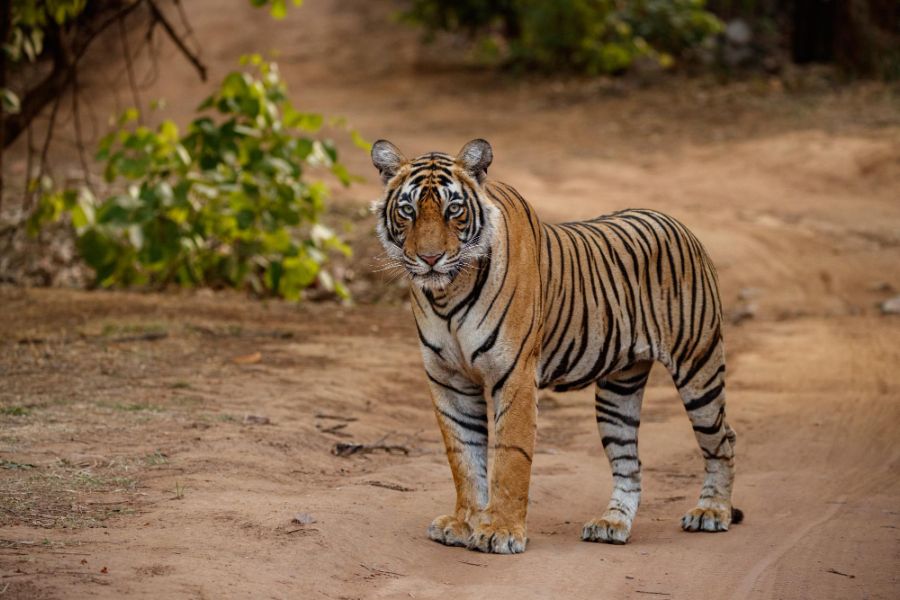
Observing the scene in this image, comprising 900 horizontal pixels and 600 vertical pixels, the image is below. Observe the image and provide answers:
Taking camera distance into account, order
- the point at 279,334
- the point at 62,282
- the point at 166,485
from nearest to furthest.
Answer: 1. the point at 166,485
2. the point at 279,334
3. the point at 62,282

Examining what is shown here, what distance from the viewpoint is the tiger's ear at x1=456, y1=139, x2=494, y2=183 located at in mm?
4836

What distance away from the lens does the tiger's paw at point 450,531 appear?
4852 millimetres

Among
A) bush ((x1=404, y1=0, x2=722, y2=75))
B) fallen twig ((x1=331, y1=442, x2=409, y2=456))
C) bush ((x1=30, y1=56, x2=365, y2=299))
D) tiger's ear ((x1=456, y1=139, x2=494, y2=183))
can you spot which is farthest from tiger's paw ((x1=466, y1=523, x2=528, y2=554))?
bush ((x1=404, y1=0, x2=722, y2=75))

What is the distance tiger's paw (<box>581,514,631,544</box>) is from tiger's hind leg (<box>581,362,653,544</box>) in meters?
0.02

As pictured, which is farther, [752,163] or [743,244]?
[752,163]

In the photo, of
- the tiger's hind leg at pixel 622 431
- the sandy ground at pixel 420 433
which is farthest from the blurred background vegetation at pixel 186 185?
the tiger's hind leg at pixel 622 431

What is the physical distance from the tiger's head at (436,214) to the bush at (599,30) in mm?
14568

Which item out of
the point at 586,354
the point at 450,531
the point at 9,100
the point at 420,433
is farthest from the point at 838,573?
the point at 9,100

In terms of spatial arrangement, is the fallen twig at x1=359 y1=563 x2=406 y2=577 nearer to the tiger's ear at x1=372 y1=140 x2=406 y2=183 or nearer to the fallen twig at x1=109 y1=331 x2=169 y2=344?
the tiger's ear at x1=372 y1=140 x2=406 y2=183

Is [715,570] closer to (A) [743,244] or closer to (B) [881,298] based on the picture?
(B) [881,298]

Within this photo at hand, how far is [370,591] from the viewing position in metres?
4.20

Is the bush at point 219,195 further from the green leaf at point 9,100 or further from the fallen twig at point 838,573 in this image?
the fallen twig at point 838,573

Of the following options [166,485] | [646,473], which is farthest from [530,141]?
[166,485]

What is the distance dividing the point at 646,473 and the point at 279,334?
11.4ft
